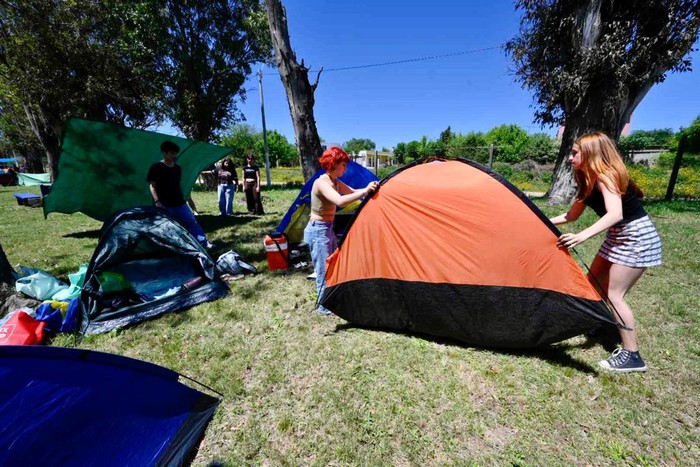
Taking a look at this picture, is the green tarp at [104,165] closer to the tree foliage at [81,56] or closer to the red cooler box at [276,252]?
the red cooler box at [276,252]

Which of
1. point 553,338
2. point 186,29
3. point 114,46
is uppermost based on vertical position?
point 186,29

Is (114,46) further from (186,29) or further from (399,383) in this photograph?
(399,383)

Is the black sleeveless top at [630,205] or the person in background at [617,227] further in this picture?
the black sleeveless top at [630,205]

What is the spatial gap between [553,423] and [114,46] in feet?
60.6

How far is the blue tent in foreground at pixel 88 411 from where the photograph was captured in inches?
52.9

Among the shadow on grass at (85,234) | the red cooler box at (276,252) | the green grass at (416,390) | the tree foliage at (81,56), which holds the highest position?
the tree foliage at (81,56)

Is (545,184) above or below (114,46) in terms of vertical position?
below

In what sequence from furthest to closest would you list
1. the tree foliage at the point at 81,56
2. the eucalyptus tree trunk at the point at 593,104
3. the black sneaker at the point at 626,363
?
the tree foliage at the point at 81,56 → the eucalyptus tree trunk at the point at 593,104 → the black sneaker at the point at 626,363

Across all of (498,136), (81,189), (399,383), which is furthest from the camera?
(498,136)

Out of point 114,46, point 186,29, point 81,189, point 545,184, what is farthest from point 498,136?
point 81,189

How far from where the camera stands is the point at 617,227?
2.51 metres

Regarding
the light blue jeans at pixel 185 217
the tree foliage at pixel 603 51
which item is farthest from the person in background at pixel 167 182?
the tree foliage at pixel 603 51

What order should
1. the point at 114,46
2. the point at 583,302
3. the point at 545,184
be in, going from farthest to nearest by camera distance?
the point at 545,184
the point at 114,46
the point at 583,302

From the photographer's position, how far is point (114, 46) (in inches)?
528
